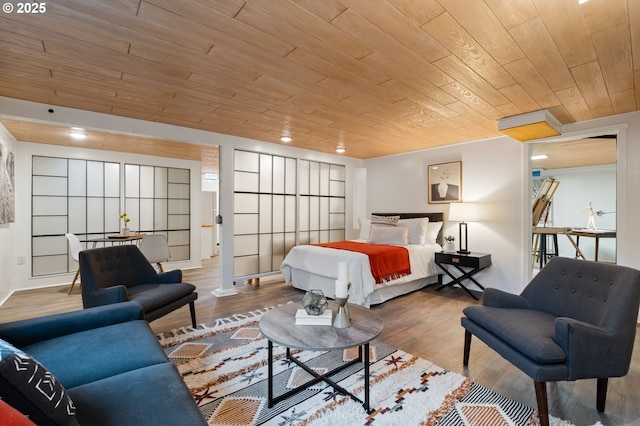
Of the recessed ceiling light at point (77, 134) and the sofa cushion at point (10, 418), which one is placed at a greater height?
the recessed ceiling light at point (77, 134)

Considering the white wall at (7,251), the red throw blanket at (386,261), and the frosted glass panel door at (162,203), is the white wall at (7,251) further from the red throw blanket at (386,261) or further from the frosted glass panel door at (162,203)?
the red throw blanket at (386,261)

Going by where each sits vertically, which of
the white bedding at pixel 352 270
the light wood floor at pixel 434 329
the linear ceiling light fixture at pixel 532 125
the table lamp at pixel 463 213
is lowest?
the light wood floor at pixel 434 329

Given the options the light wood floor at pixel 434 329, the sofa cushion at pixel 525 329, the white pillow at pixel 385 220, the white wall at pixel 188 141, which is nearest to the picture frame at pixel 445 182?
the white pillow at pixel 385 220

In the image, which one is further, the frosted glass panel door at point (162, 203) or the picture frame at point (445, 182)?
the frosted glass panel door at point (162, 203)

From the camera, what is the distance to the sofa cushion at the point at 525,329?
5.20 feet

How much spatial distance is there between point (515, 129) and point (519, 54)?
5.24ft

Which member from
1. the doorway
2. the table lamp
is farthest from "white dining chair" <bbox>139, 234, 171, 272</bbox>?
the doorway

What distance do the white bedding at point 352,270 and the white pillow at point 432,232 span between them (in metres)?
0.12

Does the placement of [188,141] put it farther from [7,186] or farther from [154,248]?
[7,186]

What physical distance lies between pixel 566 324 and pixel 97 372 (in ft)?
7.69

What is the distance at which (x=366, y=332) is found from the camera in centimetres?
177

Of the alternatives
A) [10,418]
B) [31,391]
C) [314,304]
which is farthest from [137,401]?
[314,304]

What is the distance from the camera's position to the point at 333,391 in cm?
190

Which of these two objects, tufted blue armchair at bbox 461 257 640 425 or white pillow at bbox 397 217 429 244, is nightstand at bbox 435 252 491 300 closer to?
white pillow at bbox 397 217 429 244
